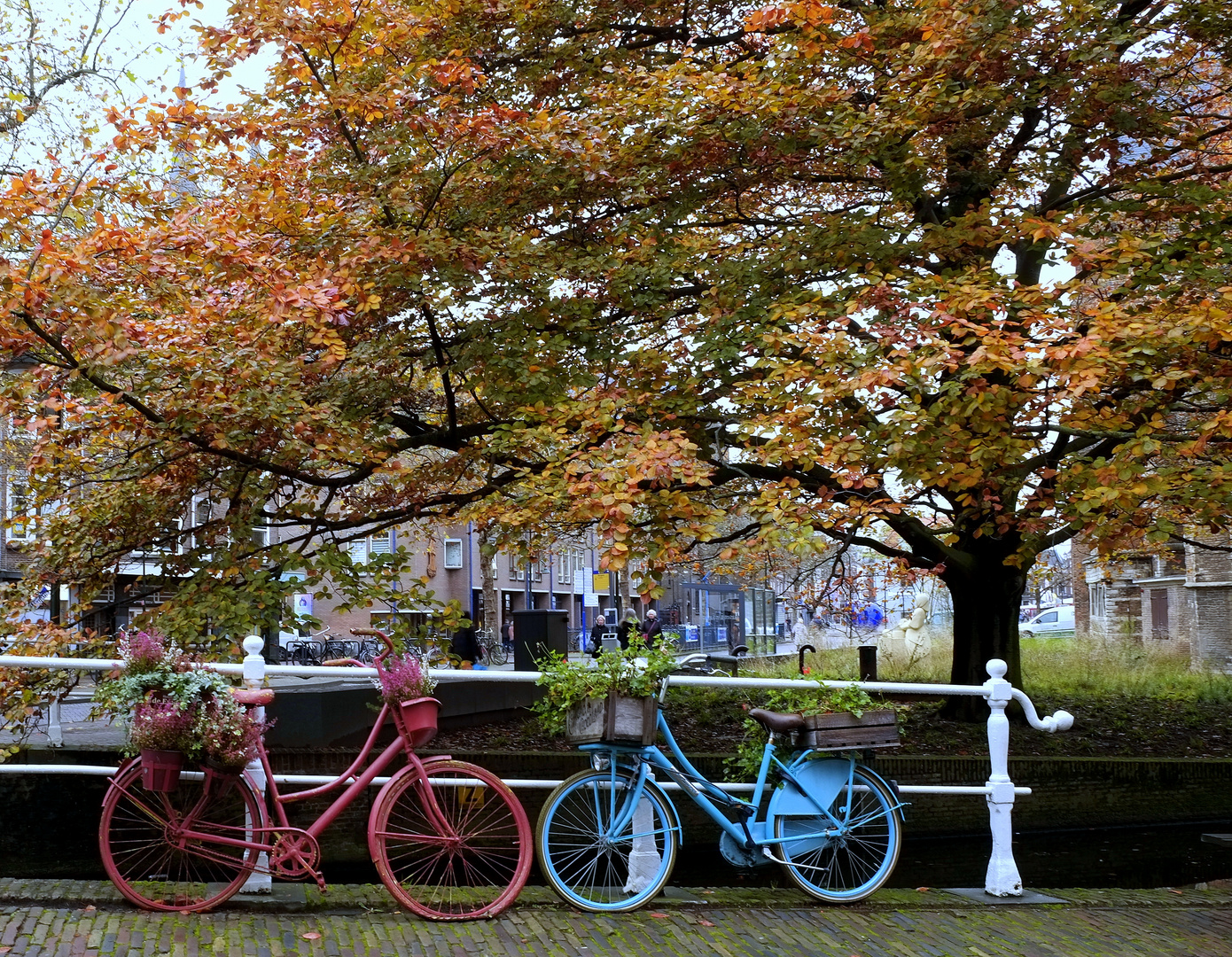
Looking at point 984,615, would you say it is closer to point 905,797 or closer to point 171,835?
point 905,797

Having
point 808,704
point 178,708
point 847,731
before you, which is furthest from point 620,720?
point 178,708

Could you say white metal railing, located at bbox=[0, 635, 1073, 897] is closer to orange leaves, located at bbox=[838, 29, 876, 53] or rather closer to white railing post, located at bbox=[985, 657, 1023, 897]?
white railing post, located at bbox=[985, 657, 1023, 897]

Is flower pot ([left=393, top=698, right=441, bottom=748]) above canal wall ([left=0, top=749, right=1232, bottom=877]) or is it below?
above

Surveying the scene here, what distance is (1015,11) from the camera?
30.2 feet

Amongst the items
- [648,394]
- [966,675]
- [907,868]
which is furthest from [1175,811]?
[648,394]

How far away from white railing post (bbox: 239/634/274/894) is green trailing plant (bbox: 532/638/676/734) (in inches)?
48.3

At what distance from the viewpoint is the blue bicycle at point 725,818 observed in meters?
5.28

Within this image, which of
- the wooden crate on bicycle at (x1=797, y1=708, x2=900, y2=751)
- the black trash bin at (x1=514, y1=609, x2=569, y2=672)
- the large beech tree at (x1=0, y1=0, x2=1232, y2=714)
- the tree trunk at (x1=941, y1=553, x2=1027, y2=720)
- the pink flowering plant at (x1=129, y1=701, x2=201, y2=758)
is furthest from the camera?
the black trash bin at (x1=514, y1=609, x2=569, y2=672)

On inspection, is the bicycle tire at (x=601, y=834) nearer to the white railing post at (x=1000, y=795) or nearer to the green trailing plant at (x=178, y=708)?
the green trailing plant at (x=178, y=708)

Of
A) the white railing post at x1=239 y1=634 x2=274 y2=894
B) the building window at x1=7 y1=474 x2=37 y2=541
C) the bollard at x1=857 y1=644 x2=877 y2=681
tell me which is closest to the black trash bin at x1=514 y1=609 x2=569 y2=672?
the bollard at x1=857 y1=644 x2=877 y2=681

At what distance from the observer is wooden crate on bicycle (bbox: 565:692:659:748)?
17.1 feet

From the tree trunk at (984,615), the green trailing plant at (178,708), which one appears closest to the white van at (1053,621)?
the tree trunk at (984,615)

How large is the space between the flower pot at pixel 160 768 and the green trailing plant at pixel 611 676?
5.18ft

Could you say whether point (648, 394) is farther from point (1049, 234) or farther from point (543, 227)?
point (1049, 234)
